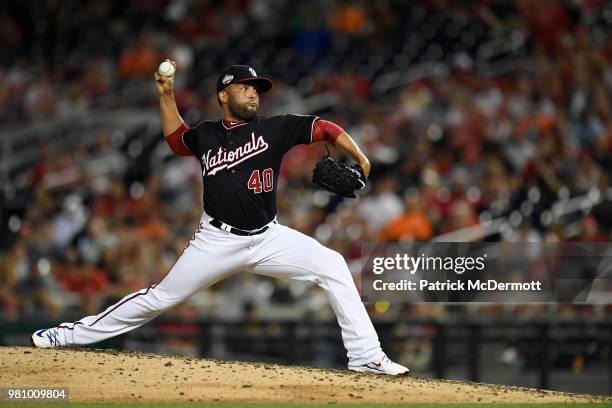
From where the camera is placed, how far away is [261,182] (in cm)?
658

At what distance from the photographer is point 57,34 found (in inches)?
696

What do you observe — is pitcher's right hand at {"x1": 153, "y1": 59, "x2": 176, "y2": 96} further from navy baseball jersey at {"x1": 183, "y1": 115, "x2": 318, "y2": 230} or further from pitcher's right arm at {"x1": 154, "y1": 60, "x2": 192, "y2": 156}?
navy baseball jersey at {"x1": 183, "y1": 115, "x2": 318, "y2": 230}

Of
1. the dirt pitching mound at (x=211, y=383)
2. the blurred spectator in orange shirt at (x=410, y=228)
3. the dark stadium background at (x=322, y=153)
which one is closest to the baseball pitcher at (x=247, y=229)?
the dirt pitching mound at (x=211, y=383)

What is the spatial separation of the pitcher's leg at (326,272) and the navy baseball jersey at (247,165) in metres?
0.16

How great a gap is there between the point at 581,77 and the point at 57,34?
7932mm

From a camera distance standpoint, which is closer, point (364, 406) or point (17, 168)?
point (364, 406)

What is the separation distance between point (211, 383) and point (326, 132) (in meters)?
1.53

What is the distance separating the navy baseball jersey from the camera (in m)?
6.55

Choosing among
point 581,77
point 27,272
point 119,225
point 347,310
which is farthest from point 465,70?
point 347,310

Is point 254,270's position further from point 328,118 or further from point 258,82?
point 328,118

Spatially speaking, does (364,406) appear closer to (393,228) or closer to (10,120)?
(393,228)

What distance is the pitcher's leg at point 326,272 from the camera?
6.62 metres

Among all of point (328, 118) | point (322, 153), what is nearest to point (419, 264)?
point (322, 153)

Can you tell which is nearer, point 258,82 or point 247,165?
point 247,165
